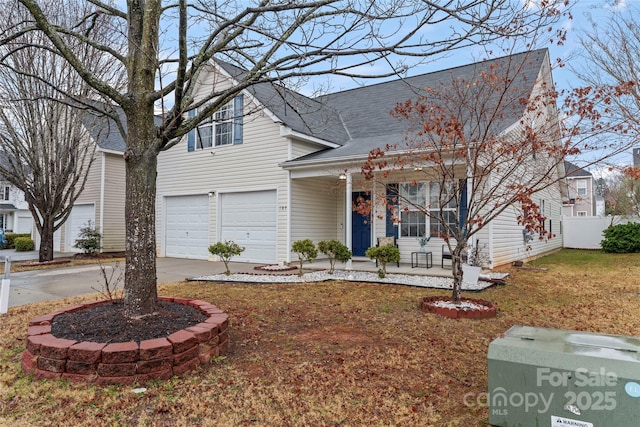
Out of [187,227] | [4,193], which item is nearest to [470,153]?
[187,227]

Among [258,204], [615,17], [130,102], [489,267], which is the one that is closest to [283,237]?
[258,204]

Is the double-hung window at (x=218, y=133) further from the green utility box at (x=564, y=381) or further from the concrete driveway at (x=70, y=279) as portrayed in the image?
the green utility box at (x=564, y=381)

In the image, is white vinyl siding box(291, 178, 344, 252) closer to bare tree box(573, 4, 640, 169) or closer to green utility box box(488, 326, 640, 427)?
bare tree box(573, 4, 640, 169)

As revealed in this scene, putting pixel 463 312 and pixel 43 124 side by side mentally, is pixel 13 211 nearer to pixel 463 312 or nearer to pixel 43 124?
pixel 43 124

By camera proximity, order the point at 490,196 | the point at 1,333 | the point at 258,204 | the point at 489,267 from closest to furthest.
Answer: the point at 1,333
the point at 490,196
the point at 489,267
the point at 258,204

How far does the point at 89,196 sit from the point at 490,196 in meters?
16.8

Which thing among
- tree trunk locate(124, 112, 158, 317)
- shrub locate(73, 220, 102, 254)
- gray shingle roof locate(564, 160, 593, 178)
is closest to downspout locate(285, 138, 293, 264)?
gray shingle roof locate(564, 160, 593, 178)

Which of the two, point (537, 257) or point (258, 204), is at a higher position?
point (258, 204)

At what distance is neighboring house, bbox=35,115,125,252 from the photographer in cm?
1628

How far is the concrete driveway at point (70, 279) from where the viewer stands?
7023 millimetres

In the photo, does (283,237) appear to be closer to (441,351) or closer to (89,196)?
(441,351)

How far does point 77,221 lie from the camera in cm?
1734

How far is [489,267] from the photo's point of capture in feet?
31.7

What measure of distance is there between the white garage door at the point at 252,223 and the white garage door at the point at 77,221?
7.78 m
